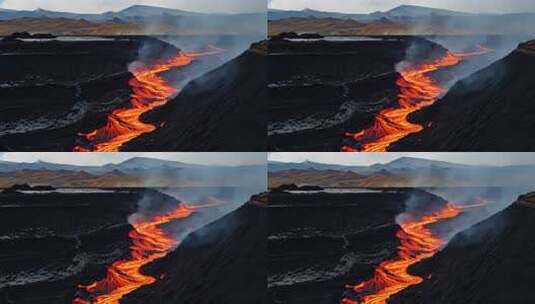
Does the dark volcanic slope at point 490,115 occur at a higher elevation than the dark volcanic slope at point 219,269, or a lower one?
higher

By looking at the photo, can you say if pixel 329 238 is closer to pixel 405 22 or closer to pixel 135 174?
pixel 135 174

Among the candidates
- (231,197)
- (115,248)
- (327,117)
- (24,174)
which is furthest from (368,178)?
(24,174)

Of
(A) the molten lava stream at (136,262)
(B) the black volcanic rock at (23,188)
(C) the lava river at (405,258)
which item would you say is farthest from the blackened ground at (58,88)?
(C) the lava river at (405,258)

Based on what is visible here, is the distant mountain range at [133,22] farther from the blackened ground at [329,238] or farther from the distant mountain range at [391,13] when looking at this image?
the blackened ground at [329,238]

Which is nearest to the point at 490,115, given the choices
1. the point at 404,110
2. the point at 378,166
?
the point at 404,110

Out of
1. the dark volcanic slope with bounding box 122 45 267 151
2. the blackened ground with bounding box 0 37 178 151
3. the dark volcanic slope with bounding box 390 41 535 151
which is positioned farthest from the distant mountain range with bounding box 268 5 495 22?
the blackened ground with bounding box 0 37 178 151
